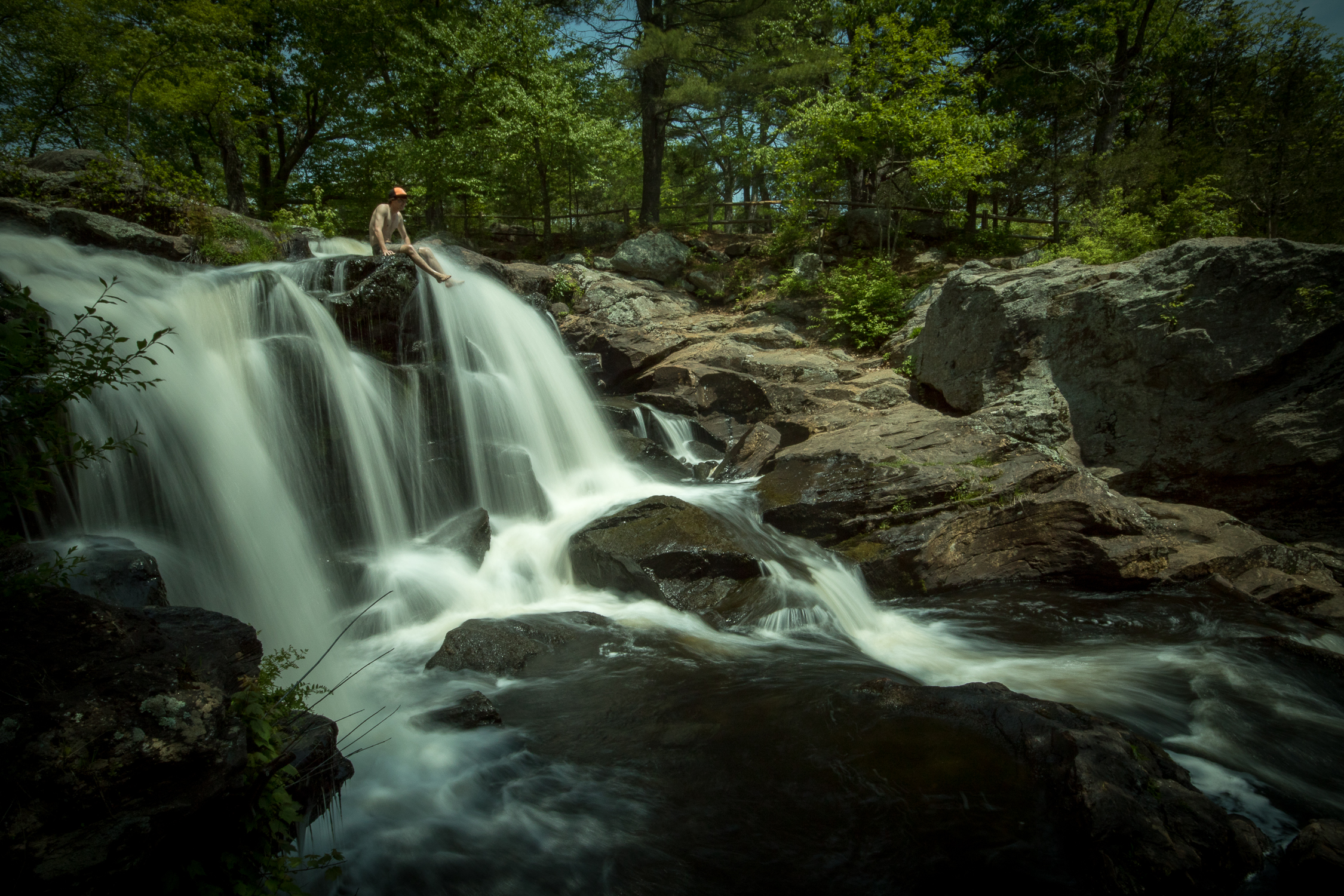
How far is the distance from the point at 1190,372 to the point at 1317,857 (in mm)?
7365

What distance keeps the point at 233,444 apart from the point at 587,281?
39.1 feet

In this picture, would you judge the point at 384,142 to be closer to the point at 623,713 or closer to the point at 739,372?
the point at 739,372

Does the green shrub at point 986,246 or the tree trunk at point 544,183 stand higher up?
the tree trunk at point 544,183

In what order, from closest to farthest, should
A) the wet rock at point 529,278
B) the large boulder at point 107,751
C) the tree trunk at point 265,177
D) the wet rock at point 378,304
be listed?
the large boulder at point 107,751 → the wet rock at point 378,304 → the wet rock at point 529,278 → the tree trunk at point 265,177

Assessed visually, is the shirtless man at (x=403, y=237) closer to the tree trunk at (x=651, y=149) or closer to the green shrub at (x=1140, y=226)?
the green shrub at (x=1140, y=226)

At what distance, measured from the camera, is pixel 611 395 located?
1343 cm

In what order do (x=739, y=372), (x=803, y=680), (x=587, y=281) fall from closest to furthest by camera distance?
1. (x=803, y=680)
2. (x=739, y=372)
3. (x=587, y=281)

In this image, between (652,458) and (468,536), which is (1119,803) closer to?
(468,536)

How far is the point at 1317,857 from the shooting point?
9.37ft

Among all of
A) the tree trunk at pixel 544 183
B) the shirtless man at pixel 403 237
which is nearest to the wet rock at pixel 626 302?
the tree trunk at pixel 544 183

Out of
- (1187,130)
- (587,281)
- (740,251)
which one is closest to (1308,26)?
(1187,130)

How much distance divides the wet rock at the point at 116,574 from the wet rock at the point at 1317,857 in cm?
589

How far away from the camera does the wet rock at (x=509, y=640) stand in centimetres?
546

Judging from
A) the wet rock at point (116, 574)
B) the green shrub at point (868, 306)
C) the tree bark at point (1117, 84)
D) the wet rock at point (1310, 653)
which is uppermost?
the tree bark at point (1117, 84)
